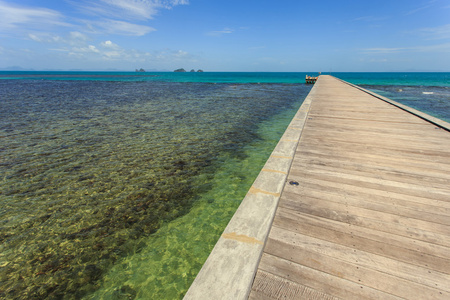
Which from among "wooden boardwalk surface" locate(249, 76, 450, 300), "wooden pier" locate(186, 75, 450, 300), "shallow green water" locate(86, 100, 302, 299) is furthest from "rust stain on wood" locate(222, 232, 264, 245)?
"shallow green water" locate(86, 100, 302, 299)

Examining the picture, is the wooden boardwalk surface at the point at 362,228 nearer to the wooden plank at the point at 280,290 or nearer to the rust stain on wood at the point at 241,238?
the wooden plank at the point at 280,290

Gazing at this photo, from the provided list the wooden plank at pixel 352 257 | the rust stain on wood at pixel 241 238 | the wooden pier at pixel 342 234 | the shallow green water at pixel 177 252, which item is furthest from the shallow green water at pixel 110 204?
the wooden plank at pixel 352 257

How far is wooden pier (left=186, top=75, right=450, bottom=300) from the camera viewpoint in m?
1.47

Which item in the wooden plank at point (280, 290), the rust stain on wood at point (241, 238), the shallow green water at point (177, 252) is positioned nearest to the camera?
the wooden plank at point (280, 290)

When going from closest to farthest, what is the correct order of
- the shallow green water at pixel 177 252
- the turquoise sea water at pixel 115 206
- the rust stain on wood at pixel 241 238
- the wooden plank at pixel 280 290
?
the wooden plank at pixel 280 290 → the rust stain on wood at pixel 241 238 → the shallow green water at pixel 177 252 → the turquoise sea water at pixel 115 206

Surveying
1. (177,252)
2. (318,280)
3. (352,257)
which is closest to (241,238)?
(318,280)

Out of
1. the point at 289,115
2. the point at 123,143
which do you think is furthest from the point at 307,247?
the point at 289,115

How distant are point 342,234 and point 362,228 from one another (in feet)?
0.83

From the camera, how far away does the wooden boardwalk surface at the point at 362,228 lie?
148 cm

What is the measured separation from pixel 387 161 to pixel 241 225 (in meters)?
2.98

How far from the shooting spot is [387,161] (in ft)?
11.0

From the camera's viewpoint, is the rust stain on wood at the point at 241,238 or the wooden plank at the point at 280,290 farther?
the rust stain on wood at the point at 241,238

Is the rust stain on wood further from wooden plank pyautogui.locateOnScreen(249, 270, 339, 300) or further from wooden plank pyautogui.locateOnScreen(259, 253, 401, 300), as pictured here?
wooden plank pyautogui.locateOnScreen(249, 270, 339, 300)

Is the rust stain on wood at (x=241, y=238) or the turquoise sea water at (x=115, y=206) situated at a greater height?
the rust stain on wood at (x=241, y=238)
